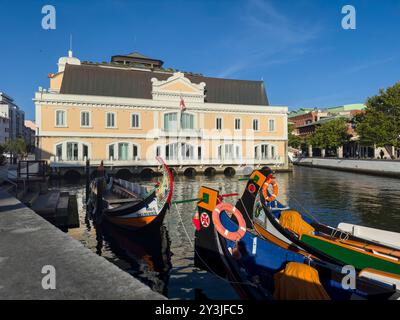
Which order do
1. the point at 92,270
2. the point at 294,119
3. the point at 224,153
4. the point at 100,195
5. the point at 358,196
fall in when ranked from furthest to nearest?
the point at 294,119 < the point at 224,153 < the point at 358,196 < the point at 100,195 < the point at 92,270

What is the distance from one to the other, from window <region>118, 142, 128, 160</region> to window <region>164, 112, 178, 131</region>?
249 inches

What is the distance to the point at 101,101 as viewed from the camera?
135ft

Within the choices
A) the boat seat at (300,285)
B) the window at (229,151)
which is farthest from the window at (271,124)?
the boat seat at (300,285)

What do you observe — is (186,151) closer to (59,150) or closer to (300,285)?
(59,150)

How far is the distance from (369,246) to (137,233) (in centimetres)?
893

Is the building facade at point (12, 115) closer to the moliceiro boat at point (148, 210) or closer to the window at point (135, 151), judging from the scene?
the window at point (135, 151)

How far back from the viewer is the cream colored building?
3984 centimetres

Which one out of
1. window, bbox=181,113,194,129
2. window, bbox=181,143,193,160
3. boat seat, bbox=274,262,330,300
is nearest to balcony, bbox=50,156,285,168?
window, bbox=181,143,193,160

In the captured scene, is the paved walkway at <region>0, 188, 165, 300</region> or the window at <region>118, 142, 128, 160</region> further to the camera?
the window at <region>118, 142, 128, 160</region>

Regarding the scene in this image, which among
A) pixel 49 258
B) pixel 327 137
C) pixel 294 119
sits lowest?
pixel 49 258

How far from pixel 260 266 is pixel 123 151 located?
3738cm

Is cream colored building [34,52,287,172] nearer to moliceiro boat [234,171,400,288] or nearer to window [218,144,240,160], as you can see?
window [218,144,240,160]

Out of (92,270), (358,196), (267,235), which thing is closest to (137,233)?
(267,235)
